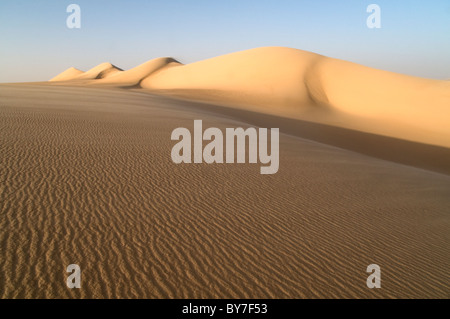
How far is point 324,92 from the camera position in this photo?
4147 centimetres

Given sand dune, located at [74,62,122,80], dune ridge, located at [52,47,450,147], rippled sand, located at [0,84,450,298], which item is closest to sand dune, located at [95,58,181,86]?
dune ridge, located at [52,47,450,147]

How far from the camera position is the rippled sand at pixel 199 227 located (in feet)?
11.6

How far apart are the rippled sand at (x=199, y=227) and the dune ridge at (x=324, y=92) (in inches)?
767

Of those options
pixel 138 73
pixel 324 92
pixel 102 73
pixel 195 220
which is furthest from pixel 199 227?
pixel 102 73

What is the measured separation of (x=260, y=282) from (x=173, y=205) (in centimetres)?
228

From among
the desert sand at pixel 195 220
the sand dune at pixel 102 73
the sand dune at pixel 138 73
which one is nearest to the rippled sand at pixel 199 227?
the desert sand at pixel 195 220

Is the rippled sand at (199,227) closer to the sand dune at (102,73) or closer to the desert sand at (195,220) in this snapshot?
the desert sand at (195,220)

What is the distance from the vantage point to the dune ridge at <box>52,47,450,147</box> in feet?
93.5

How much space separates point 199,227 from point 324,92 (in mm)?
40609

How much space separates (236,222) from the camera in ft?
16.8

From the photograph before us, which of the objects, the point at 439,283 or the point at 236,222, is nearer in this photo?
the point at 439,283

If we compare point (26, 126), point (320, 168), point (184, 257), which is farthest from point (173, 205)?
point (26, 126)

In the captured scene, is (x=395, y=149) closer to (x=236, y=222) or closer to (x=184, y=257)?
(x=236, y=222)

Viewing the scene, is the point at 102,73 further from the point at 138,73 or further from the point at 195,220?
the point at 195,220
